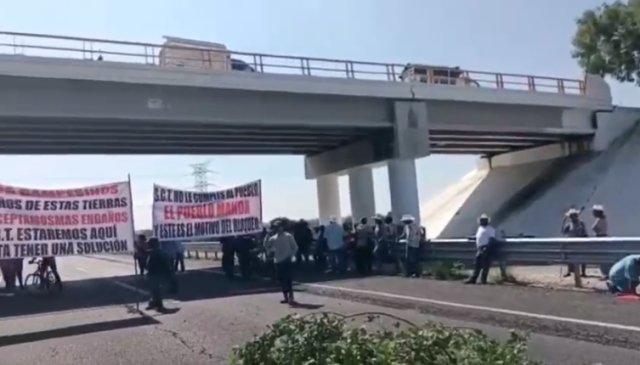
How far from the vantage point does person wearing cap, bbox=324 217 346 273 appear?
20781 mm

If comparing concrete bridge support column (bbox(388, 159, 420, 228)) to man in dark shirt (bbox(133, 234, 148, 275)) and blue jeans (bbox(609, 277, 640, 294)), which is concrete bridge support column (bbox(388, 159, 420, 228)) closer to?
man in dark shirt (bbox(133, 234, 148, 275))

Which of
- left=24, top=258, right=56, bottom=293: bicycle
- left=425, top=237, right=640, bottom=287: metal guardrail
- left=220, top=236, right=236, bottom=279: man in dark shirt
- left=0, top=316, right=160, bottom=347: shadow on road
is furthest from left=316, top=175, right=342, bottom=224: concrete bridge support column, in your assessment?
left=0, top=316, right=160, bottom=347: shadow on road

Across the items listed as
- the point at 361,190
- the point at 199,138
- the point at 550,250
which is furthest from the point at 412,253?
the point at 361,190

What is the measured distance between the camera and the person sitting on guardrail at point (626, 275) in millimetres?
11375

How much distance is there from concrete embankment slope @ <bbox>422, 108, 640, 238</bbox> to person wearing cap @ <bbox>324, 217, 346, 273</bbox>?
512 inches

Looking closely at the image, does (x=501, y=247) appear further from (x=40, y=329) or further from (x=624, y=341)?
(x=40, y=329)

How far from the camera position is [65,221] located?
1359 cm

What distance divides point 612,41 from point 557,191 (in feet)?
50.0

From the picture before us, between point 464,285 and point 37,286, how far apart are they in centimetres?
1127

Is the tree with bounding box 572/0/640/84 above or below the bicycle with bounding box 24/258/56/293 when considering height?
above

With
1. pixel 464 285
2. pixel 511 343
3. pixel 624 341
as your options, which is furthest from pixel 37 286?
pixel 511 343

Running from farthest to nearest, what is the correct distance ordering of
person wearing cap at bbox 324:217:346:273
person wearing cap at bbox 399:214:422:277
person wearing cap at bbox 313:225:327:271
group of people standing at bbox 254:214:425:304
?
person wearing cap at bbox 313:225:327:271 < person wearing cap at bbox 324:217:346:273 < group of people standing at bbox 254:214:425:304 < person wearing cap at bbox 399:214:422:277

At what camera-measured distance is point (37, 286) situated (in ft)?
65.2

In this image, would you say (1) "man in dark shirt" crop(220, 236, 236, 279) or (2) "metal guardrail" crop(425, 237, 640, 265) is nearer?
(2) "metal guardrail" crop(425, 237, 640, 265)
